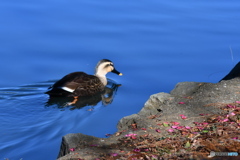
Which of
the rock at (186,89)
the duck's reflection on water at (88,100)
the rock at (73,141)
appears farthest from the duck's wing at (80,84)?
the rock at (73,141)

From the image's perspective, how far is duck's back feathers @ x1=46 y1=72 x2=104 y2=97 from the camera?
9.88 m

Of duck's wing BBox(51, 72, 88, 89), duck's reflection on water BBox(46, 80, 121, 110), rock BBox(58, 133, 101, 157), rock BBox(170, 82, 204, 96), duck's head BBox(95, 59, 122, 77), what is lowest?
rock BBox(58, 133, 101, 157)

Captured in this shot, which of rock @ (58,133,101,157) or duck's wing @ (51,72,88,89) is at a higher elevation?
duck's wing @ (51,72,88,89)

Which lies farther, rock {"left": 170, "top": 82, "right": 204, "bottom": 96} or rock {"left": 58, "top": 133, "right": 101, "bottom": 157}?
rock {"left": 170, "top": 82, "right": 204, "bottom": 96}

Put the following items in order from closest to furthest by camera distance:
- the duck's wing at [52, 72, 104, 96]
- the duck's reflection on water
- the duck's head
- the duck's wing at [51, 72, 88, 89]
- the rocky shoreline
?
the rocky shoreline
the duck's reflection on water
the duck's wing at [51, 72, 88, 89]
the duck's wing at [52, 72, 104, 96]
the duck's head

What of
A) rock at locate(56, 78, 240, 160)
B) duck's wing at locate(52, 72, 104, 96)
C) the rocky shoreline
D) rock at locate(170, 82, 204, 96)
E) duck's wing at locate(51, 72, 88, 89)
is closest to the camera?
the rocky shoreline

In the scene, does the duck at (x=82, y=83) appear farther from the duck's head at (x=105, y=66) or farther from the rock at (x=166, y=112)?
the rock at (x=166, y=112)

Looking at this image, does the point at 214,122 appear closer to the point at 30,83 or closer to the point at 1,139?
the point at 1,139

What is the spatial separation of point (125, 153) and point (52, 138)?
2664mm

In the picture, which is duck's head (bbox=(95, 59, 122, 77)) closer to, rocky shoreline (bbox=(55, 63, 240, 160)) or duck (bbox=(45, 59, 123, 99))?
duck (bbox=(45, 59, 123, 99))

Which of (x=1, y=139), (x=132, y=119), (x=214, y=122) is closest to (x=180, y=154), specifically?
(x=214, y=122)

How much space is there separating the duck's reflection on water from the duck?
101 mm

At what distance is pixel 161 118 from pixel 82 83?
4099 millimetres

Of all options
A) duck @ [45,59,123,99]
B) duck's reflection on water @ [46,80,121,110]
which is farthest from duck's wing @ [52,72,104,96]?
duck's reflection on water @ [46,80,121,110]
